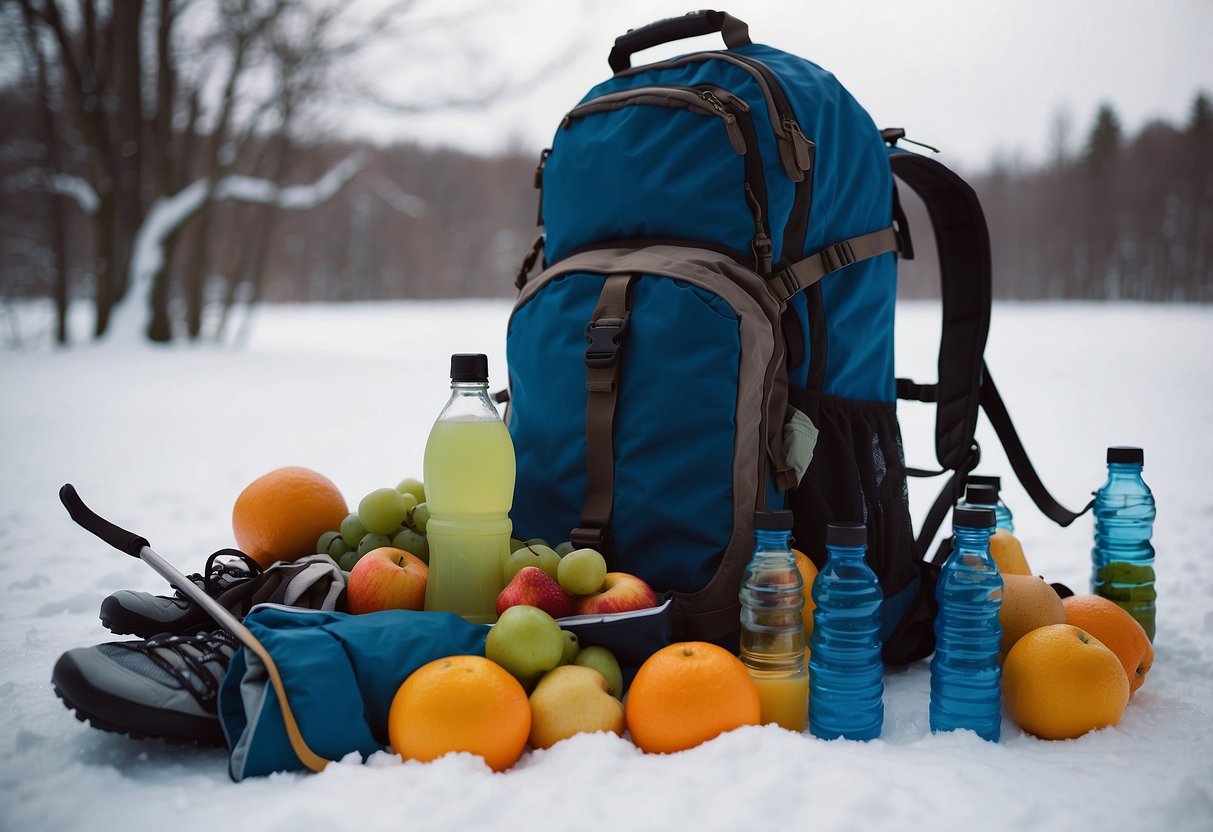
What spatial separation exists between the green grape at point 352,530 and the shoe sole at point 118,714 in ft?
1.73

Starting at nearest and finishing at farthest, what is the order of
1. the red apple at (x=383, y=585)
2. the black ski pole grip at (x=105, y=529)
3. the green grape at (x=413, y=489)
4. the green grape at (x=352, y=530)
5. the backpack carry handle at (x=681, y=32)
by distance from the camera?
1. the black ski pole grip at (x=105, y=529)
2. the red apple at (x=383, y=585)
3. the green grape at (x=352, y=530)
4. the backpack carry handle at (x=681, y=32)
5. the green grape at (x=413, y=489)

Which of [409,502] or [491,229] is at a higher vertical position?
[491,229]

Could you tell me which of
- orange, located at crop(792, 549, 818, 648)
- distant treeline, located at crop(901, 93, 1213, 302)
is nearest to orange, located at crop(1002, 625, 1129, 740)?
orange, located at crop(792, 549, 818, 648)

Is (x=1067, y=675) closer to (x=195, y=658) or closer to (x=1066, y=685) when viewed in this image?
(x=1066, y=685)

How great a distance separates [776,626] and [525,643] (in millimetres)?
421

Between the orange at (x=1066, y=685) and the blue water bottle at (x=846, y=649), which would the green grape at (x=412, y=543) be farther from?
the orange at (x=1066, y=685)

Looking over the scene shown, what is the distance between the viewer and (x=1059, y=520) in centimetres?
212

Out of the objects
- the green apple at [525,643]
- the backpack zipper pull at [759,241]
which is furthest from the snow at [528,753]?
the backpack zipper pull at [759,241]

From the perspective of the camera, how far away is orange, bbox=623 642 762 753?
134cm

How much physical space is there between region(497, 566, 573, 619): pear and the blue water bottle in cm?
43

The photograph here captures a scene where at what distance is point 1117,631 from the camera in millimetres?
1645

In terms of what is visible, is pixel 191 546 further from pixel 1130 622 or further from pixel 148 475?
pixel 1130 622

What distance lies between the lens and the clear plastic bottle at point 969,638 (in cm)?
146

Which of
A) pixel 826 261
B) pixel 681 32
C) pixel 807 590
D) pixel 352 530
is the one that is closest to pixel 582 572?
pixel 807 590
